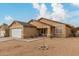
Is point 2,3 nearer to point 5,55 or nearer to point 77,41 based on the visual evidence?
point 5,55

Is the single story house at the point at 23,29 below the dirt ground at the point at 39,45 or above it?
above

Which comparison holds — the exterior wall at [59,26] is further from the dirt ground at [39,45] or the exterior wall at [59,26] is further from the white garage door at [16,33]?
the white garage door at [16,33]

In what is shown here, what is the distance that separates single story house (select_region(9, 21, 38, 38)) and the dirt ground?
13cm

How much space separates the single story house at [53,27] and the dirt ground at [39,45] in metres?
0.11

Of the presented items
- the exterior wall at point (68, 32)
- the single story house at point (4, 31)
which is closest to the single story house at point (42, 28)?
the exterior wall at point (68, 32)

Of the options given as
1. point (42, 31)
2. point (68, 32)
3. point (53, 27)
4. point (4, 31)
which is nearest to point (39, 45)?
point (42, 31)

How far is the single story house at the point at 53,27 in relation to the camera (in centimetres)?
516

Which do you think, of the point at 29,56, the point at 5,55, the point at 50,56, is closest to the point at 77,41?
the point at 50,56

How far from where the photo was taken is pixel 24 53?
5.07 metres

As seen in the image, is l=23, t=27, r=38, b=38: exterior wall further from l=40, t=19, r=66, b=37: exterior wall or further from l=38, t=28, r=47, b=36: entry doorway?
l=40, t=19, r=66, b=37: exterior wall

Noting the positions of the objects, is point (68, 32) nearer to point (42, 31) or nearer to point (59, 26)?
point (59, 26)

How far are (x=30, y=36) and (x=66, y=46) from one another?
26.2 inches

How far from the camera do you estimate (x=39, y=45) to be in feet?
16.9

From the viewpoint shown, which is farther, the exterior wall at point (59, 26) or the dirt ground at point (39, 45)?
the exterior wall at point (59, 26)
